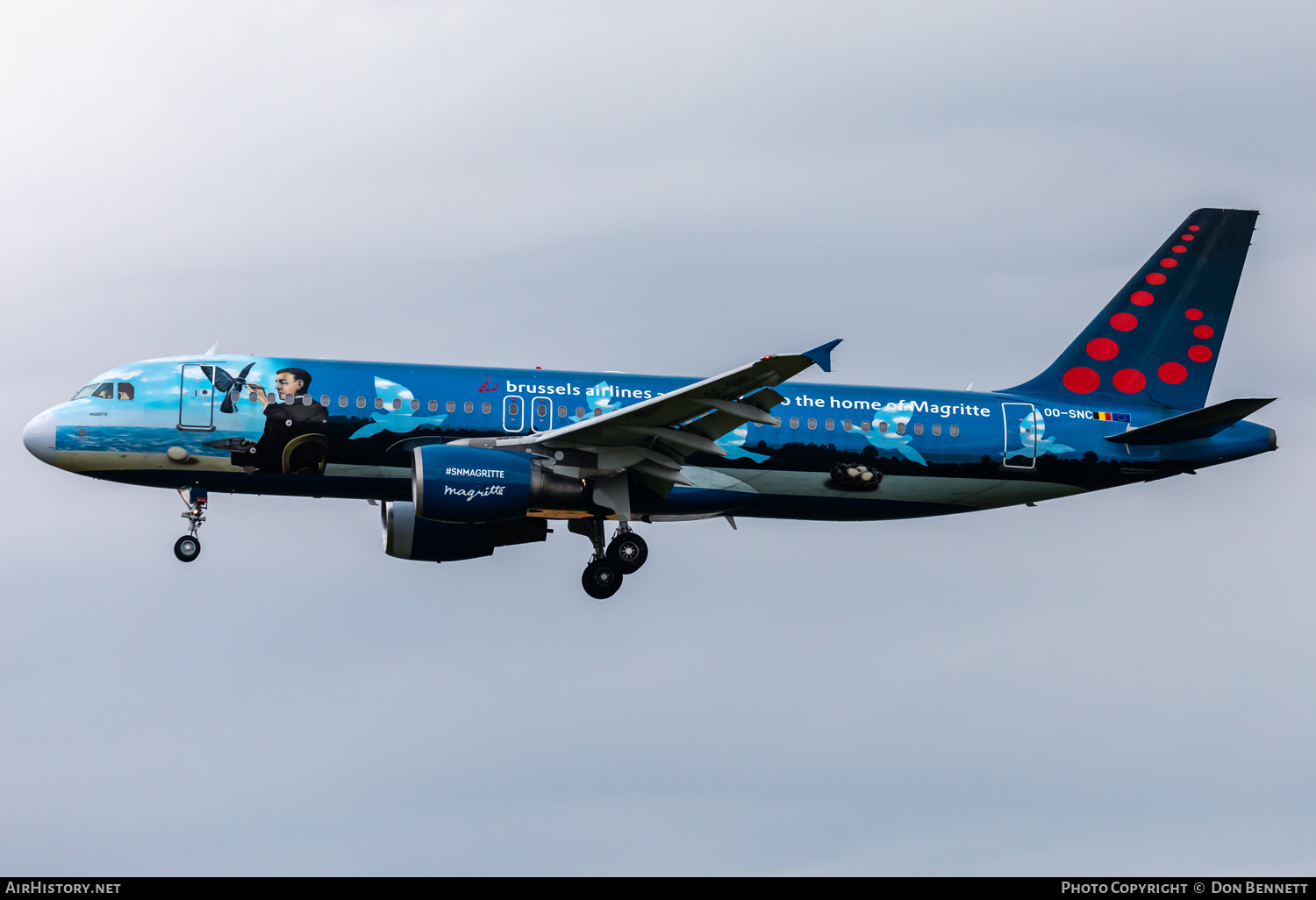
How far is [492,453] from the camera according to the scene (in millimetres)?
38812

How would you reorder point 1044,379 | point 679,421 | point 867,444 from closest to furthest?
point 679,421, point 867,444, point 1044,379

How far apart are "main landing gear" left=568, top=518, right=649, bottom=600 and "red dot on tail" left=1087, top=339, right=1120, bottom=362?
13097mm

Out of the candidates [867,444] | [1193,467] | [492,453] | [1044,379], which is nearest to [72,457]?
[492,453]

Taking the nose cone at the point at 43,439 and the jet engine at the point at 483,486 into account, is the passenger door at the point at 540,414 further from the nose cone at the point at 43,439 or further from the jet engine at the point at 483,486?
the nose cone at the point at 43,439

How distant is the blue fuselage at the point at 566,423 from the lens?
3934 centimetres

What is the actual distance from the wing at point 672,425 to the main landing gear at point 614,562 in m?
1.91

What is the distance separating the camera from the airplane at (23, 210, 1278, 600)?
1533 inches

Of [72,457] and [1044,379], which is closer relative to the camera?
[72,457]

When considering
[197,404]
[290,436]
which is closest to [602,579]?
[290,436]

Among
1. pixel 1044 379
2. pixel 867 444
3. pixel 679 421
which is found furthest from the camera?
pixel 1044 379

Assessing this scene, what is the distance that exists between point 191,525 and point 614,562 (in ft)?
32.3

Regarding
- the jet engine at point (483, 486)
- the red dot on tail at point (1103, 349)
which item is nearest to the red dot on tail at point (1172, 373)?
the red dot on tail at point (1103, 349)

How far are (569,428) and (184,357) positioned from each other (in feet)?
30.0

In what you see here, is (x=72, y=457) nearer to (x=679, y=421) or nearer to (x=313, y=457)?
(x=313, y=457)
